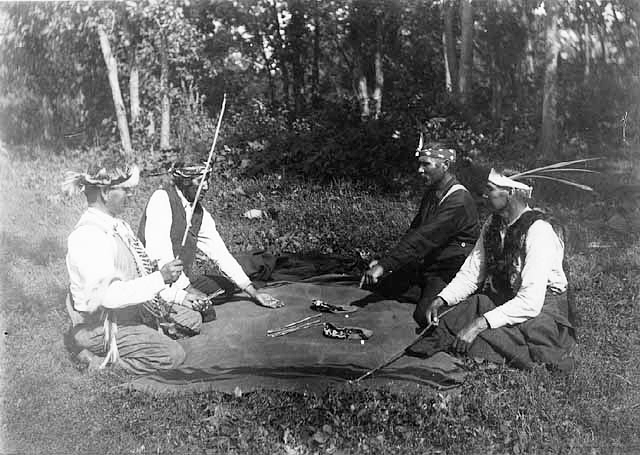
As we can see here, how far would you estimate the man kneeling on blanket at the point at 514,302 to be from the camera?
466 centimetres

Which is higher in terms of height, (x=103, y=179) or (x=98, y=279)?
(x=103, y=179)

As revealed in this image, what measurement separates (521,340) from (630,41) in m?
3.40

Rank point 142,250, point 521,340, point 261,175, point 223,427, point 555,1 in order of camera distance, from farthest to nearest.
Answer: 1. point 261,175
2. point 555,1
3. point 142,250
4. point 521,340
5. point 223,427

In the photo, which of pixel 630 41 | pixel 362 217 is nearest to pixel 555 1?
pixel 630 41

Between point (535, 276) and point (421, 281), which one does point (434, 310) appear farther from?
point (535, 276)

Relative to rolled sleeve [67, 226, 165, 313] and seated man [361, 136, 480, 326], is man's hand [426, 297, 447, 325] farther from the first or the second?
rolled sleeve [67, 226, 165, 313]

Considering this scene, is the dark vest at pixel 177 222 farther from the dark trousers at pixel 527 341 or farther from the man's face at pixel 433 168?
the dark trousers at pixel 527 341

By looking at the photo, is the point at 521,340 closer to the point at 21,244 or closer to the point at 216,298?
the point at 216,298

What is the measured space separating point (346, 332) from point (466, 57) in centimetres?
359

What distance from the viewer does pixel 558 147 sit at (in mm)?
6367

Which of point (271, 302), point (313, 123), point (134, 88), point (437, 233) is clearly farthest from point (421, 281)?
point (134, 88)

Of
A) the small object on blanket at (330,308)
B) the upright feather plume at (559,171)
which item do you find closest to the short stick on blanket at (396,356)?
the small object on blanket at (330,308)

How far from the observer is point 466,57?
7008 millimetres

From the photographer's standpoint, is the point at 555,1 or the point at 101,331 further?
the point at 555,1
